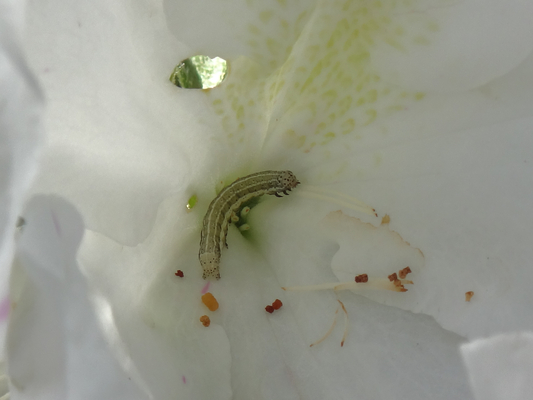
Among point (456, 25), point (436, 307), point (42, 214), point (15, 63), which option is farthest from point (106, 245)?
point (456, 25)

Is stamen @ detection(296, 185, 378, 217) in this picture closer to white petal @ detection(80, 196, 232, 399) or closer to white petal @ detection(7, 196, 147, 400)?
white petal @ detection(80, 196, 232, 399)

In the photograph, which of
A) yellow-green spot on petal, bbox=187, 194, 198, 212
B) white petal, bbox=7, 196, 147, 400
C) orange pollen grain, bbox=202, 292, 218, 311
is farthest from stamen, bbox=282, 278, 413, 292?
A: white petal, bbox=7, 196, 147, 400

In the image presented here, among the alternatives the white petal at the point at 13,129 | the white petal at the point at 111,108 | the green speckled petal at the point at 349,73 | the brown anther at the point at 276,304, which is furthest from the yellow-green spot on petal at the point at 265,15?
the brown anther at the point at 276,304

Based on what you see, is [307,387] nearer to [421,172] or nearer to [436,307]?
[436,307]

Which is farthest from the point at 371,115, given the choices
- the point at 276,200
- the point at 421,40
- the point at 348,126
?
the point at 276,200

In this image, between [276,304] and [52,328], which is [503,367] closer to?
[276,304]
